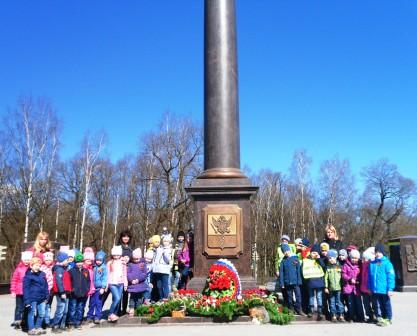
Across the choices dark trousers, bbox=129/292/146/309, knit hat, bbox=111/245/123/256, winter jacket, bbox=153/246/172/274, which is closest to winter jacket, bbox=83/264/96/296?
knit hat, bbox=111/245/123/256

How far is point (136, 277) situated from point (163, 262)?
3.03 feet

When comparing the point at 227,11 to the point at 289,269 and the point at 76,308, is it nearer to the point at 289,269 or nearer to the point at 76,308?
the point at 289,269

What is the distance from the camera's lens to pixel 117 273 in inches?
374

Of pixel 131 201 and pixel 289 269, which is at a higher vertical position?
pixel 131 201

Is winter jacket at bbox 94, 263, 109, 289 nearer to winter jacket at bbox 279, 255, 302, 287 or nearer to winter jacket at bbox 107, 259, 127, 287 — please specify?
winter jacket at bbox 107, 259, 127, 287

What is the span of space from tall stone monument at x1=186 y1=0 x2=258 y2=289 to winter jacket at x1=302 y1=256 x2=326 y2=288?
1.30 metres

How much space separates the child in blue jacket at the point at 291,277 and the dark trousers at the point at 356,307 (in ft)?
3.43

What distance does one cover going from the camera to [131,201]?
38.4 m

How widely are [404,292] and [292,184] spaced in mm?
26966

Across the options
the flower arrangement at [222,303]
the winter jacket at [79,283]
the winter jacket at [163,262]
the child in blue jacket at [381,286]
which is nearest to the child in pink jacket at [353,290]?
the child in blue jacket at [381,286]

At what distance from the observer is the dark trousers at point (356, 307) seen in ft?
30.8

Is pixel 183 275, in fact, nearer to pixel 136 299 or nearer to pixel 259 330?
pixel 136 299

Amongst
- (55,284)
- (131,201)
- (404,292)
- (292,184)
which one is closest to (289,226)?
(292,184)

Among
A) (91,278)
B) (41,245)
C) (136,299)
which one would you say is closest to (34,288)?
(91,278)
